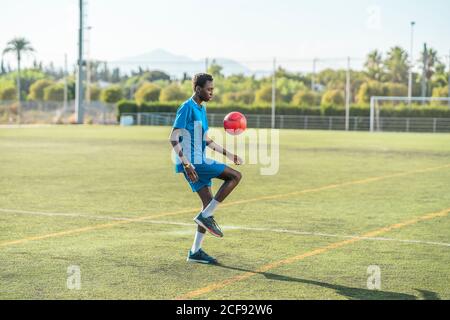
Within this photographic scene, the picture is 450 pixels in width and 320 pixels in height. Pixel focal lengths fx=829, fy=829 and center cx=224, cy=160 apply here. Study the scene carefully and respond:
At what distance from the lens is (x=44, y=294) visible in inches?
285

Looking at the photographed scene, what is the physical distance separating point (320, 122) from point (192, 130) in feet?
199

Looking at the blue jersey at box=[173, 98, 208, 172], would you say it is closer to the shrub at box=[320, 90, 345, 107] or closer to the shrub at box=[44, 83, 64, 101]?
the shrub at box=[320, 90, 345, 107]

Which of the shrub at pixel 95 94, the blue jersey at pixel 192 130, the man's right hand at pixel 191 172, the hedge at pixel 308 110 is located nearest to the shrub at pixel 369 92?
the hedge at pixel 308 110

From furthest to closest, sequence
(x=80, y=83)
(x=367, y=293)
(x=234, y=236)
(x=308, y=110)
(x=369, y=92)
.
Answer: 1. (x=369, y=92)
2. (x=308, y=110)
3. (x=80, y=83)
4. (x=234, y=236)
5. (x=367, y=293)

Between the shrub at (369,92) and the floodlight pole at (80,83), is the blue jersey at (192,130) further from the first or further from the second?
the shrub at (369,92)

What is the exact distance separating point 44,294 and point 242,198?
819 cm

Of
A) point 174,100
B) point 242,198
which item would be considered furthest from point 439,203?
point 174,100

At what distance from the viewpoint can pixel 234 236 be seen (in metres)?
10.7

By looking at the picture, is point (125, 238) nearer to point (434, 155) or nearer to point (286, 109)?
point (434, 155)

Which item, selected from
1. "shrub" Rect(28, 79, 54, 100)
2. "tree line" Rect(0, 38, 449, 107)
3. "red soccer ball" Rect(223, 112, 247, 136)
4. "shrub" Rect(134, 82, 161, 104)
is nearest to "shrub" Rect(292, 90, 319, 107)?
"tree line" Rect(0, 38, 449, 107)

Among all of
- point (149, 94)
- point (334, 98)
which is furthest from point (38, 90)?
point (334, 98)

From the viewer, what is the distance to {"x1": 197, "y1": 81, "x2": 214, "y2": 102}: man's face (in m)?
8.86

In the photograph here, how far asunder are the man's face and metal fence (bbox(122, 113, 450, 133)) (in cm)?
5639

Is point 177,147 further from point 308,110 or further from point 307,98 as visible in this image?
point 307,98
